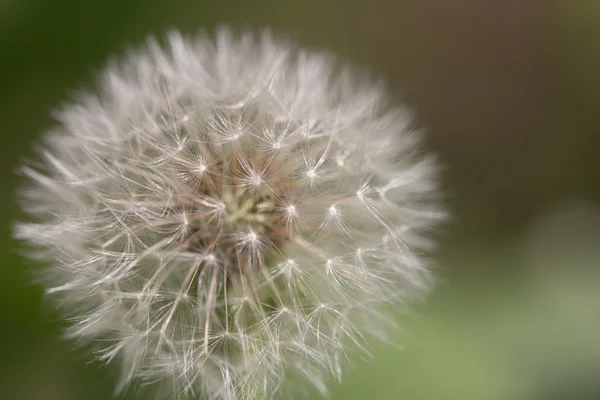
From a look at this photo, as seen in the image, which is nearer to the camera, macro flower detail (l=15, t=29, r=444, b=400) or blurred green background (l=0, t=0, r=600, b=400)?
macro flower detail (l=15, t=29, r=444, b=400)

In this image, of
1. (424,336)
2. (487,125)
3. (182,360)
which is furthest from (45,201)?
(487,125)

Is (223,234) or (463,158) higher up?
(463,158)

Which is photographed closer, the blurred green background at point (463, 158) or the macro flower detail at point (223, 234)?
the macro flower detail at point (223, 234)

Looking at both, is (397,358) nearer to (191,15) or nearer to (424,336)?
(424,336)
